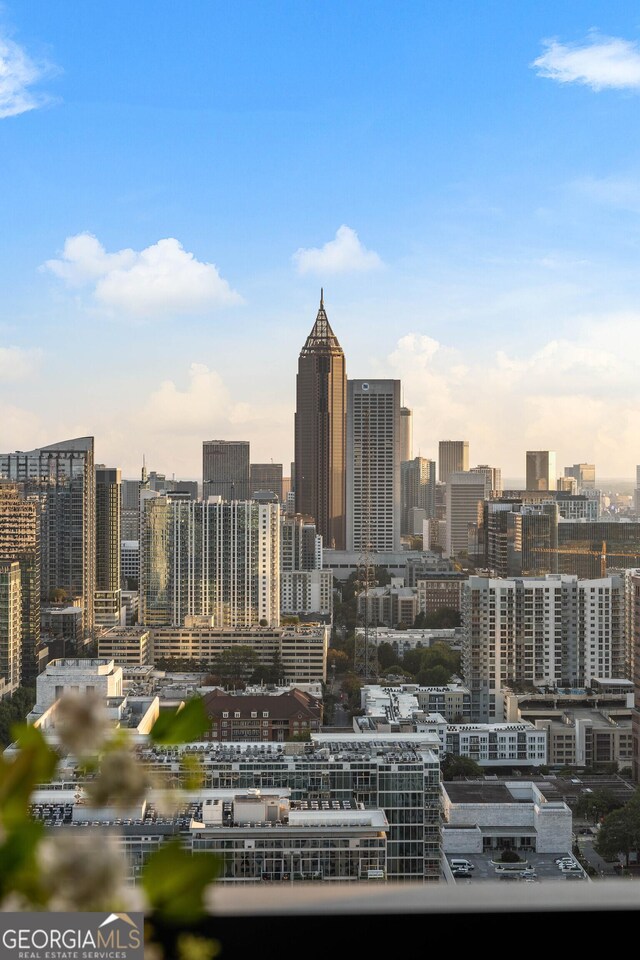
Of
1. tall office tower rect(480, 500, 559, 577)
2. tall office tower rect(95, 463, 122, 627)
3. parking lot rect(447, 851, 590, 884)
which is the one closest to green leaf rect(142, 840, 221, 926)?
parking lot rect(447, 851, 590, 884)

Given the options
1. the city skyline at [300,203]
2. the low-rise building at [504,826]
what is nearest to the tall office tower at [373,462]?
the city skyline at [300,203]

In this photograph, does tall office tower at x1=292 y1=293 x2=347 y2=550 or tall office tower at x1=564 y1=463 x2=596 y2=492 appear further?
tall office tower at x1=292 y1=293 x2=347 y2=550

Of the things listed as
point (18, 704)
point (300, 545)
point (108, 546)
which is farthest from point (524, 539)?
point (18, 704)

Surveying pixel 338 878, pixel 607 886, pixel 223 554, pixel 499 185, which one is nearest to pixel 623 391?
pixel 499 185

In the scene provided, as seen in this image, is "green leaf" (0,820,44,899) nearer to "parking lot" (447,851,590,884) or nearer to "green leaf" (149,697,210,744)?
"green leaf" (149,697,210,744)

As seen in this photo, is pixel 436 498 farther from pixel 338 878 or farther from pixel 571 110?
pixel 338 878

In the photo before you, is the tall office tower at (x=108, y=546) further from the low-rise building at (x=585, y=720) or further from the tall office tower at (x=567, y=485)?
the tall office tower at (x=567, y=485)

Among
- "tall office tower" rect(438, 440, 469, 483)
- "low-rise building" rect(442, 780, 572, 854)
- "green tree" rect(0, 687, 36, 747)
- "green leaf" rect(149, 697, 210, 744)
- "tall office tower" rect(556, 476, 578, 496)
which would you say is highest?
"tall office tower" rect(438, 440, 469, 483)

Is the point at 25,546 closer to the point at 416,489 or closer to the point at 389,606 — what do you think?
the point at 389,606
